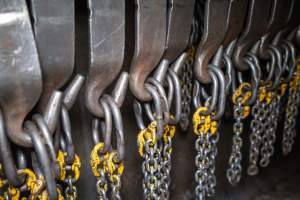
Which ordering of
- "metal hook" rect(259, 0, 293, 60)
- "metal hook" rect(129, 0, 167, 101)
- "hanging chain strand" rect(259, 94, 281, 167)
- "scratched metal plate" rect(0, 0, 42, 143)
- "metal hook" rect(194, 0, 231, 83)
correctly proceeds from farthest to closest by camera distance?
1. "hanging chain strand" rect(259, 94, 281, 167)
2. "metal hook" rect(259, 0, 293, 60)
3. "metal hook" rect(194, 0, 231, 83)
4. "metal hook" rect(129, 0, 167, 101)
5. "scratched metal plate" rect(0, 0, 42, 143)

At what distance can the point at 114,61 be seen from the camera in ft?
2.19

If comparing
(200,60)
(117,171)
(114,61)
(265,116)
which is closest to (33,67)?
(114,61)

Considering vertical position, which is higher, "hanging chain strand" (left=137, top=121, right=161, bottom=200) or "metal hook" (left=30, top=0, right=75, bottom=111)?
"metal hook" (left=30, top=0, right=75, bottom=111)

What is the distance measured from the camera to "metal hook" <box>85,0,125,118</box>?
0.63 meters

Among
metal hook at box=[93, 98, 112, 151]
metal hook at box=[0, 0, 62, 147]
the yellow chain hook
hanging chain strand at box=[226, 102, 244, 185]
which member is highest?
metal hook at box=[0, 0, 62, 147]

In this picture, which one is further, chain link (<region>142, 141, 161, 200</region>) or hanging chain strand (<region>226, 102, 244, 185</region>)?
hanging chain strand (<region>226, 102, 244, 185</region>)

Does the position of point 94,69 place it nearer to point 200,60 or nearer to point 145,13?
point 145,13

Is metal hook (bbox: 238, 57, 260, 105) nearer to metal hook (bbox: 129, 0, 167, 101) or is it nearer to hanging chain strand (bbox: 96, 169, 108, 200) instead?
Answer: metal hook (bbox: 129, 0, 167, 101)

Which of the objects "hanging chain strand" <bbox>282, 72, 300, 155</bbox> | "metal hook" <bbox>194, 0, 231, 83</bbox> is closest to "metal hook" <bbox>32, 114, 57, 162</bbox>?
"metal hook" <bbox>194, 0, 231, 83</bbox>

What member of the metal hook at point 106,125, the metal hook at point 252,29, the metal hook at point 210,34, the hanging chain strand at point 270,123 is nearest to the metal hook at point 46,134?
the metal hook at point 106,125

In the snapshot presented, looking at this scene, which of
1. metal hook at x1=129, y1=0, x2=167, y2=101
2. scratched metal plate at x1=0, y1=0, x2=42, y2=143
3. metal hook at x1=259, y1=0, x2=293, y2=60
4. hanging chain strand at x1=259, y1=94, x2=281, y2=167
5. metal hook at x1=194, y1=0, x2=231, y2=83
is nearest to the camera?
scratched metal plate at x1=0, y1=0, x2=42, y2=143

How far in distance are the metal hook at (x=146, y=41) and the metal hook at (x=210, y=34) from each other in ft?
0.38

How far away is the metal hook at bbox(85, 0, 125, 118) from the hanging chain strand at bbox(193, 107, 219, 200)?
254mm

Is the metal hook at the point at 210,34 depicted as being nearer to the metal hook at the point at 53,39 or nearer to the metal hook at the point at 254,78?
the metal hook at the point at 254,78
